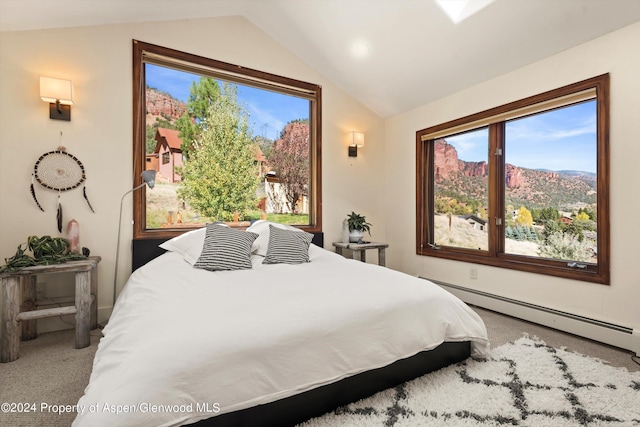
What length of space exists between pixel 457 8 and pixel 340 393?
10.1 feet

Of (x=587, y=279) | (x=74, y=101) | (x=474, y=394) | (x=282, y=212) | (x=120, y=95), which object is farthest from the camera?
(x=282, y=212)

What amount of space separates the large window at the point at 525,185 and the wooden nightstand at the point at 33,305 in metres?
3.48

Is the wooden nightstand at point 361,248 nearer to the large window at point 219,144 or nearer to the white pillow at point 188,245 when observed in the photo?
the large window at point 219,144

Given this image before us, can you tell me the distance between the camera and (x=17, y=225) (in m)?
2.52

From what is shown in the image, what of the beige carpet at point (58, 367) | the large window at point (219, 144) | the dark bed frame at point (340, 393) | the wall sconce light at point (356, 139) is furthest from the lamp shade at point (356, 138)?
the dark bed frame at point (340, 393)

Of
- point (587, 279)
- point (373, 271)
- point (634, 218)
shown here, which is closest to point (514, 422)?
point (373, 271)

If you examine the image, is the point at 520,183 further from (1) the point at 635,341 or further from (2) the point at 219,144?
(2) the point at 219,144

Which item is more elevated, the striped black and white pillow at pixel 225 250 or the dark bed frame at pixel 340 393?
the striped black and white pillow at pixel 225 250

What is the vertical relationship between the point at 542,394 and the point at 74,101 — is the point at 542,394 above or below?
below

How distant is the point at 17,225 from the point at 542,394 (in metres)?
A: 3.84

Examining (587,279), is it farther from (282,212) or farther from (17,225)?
(17,225)

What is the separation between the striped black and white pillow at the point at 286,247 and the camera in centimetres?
274

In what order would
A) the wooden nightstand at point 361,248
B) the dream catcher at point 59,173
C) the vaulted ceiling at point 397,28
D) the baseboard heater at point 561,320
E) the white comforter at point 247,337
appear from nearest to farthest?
the white comforter at point 247,337 → the baseboard heater at point 561,320 → the vaulted ceiling at point 397,28 → the dream catcher at point 59,173 → the wooden nightstand at point 361,248

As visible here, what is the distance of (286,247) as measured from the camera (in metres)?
2.83
